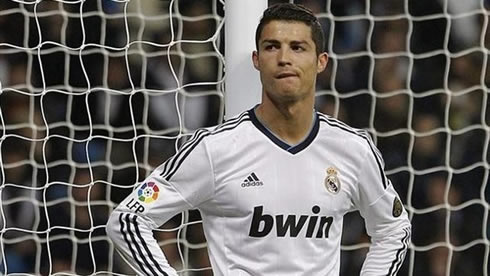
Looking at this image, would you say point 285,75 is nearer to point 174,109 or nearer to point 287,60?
point 287,60

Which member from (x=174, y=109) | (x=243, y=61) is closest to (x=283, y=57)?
(x=243, y=61)

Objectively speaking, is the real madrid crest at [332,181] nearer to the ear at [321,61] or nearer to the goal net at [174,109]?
the ear at [321,61]

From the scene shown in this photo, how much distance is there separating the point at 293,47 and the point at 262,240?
1.18ft

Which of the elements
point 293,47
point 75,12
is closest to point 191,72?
point 75,12

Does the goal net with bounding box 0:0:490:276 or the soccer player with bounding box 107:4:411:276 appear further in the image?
the goal net with bounding box 0:0:490:276

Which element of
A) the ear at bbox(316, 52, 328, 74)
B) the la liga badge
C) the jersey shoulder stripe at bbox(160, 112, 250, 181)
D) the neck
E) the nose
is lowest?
the la liga badge

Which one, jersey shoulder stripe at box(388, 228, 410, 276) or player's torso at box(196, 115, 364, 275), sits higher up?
player's torso at box(196, 115, 364, 275)

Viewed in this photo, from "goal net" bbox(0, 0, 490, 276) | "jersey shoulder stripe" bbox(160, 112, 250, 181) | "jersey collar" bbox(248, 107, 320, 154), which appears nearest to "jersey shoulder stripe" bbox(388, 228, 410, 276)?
"jersey collar" bbox(248, 107, 320, 154)

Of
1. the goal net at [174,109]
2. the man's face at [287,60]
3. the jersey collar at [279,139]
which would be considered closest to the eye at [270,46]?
the man's face at [287,60]

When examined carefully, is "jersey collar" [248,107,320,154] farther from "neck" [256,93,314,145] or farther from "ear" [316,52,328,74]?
"ear" [316,52,328,74]

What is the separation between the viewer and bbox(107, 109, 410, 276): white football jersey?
2.05 meters

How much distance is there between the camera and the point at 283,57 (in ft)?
6.70

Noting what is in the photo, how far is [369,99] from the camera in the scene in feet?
10.1

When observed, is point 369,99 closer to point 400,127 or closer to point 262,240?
point 400,127
